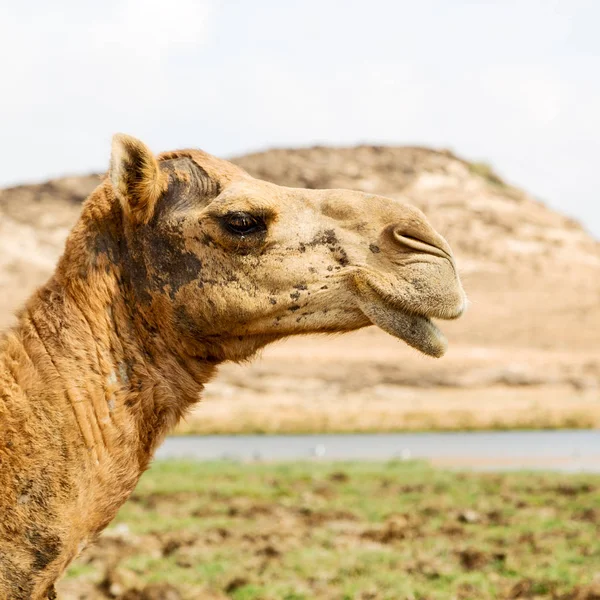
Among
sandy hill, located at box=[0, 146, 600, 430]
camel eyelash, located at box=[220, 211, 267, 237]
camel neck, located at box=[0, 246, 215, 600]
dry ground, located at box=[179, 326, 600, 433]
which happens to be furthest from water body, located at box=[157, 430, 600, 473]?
camel neck, located at box=[0, 246, 215, 600]

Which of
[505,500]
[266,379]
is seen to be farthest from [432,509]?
[266,379]

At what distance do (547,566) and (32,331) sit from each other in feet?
19.3

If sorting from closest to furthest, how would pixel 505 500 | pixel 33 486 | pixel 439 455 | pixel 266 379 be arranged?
pixel 33 486 → pixel 505 500 → pixel 439 455 → pixel 266 379

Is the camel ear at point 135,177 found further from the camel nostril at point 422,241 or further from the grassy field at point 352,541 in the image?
the grassy field at point 352,541

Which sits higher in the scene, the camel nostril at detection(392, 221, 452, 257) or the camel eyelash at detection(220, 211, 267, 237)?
the camel nostril at detection(392, 221, 452, 257)

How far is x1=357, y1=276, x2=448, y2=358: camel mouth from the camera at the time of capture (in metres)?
3.60

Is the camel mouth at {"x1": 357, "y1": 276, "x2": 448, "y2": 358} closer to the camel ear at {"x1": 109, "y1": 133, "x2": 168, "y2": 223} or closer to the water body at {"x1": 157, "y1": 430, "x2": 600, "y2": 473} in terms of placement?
the camel ear at {"x1": 109, "y1": 133, "x2": 168, "y2": 223}

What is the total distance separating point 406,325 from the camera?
11.9ft

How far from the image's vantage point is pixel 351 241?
3.75 m

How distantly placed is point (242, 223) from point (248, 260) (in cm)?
13

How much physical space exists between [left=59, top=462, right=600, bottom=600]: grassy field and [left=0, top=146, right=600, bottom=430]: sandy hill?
1969 cm

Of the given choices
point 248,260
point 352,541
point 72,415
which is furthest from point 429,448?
point 72,415

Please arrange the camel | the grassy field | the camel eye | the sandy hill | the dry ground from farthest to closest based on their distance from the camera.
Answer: the sandy hill < the dry ground < the grassy field < the camel eye < the camel

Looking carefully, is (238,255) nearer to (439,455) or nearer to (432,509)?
(432,509)
